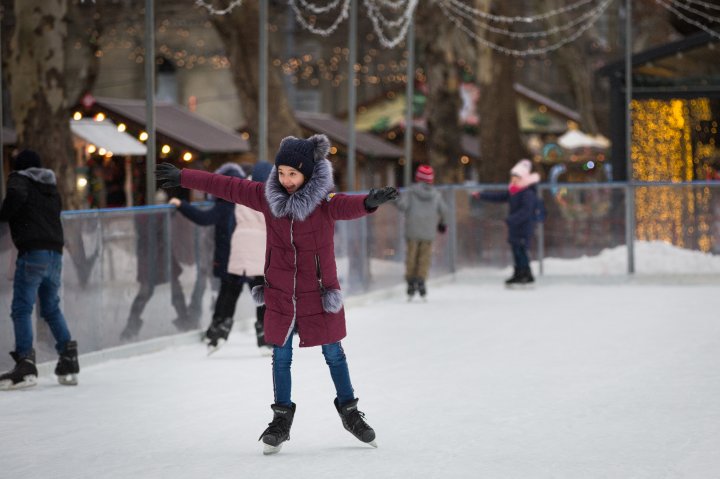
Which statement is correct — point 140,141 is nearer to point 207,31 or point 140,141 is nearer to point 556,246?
point 556,246

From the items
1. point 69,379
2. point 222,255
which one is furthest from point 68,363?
point 222,255

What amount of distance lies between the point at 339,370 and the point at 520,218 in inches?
493

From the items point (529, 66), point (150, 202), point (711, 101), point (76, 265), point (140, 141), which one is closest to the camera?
point (76, 265)

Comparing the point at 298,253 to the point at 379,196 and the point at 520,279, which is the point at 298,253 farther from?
the point at 520,279

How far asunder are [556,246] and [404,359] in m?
10.1

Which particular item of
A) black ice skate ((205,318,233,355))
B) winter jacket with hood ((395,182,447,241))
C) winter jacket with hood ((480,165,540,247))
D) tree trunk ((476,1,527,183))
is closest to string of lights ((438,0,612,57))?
tree trunk ((476,1,527,183))

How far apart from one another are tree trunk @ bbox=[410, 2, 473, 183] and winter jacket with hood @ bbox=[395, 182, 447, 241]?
436 inches

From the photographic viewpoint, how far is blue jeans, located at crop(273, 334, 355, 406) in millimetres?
8211

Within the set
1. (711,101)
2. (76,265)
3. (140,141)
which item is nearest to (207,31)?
(140,141)

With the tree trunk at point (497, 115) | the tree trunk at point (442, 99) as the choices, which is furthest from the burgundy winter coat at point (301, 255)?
the tree trunk at point (442, 99)

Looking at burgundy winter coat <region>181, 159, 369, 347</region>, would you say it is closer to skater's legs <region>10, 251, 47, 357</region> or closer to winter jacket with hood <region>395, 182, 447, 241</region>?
skater's legs <region>10, 251, 47, 357</region>

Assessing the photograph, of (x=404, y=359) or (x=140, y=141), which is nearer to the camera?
(x=404, y=359)

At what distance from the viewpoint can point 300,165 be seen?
26.5ft

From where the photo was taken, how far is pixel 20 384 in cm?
1048
